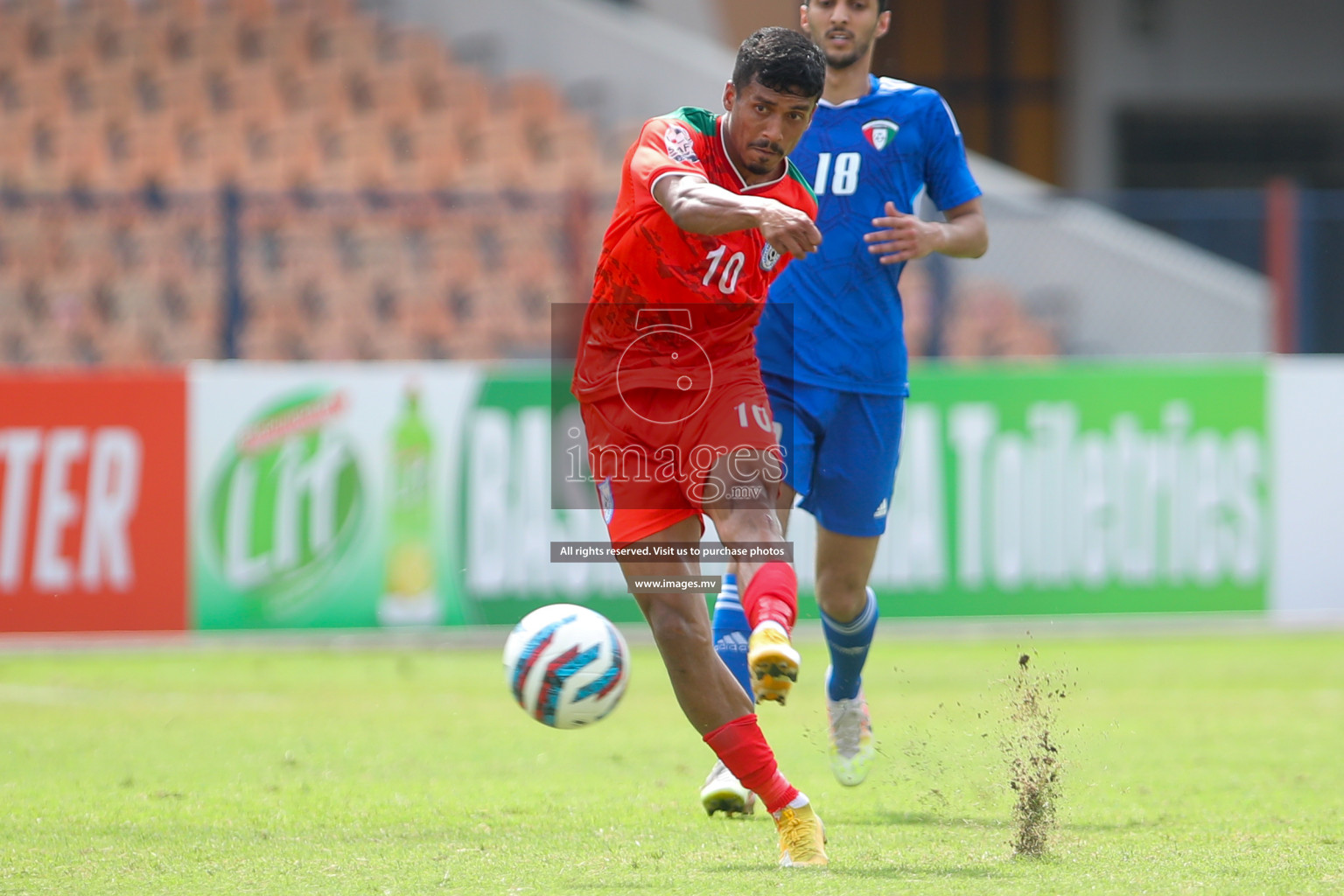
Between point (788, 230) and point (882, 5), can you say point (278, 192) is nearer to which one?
point (882, 5)

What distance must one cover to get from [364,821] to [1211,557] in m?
7.89

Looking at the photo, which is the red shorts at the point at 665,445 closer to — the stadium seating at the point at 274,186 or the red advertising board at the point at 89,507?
the red advertising board at the point at 89,507

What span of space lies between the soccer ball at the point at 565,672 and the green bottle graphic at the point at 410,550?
607 centimetres

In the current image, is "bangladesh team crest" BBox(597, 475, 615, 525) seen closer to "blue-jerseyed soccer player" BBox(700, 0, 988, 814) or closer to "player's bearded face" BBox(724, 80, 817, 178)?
"player's bearded face" BBox(724, 80, 817, 178)

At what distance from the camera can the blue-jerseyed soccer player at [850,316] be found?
5.92 m

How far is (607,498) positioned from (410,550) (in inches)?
255

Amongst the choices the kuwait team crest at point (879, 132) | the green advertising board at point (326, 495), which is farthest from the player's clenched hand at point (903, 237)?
the green advertising board at point (326, 495)

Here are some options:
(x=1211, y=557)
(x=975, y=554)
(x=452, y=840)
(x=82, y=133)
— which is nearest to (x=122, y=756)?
(x=452, y=840)

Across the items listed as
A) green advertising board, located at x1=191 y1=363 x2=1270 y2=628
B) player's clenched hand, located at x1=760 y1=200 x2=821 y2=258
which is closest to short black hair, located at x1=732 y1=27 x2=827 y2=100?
player's clenched hand, located at x1=760 y1=200 x2=821 y2=258

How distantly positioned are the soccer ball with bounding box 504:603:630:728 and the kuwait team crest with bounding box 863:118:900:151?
80.6 inches

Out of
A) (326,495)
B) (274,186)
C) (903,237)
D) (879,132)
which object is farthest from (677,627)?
(274,186)

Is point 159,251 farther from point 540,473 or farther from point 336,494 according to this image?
point 540,473

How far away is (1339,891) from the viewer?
4254 millimetres

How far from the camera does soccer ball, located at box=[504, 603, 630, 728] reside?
16.5 ft
